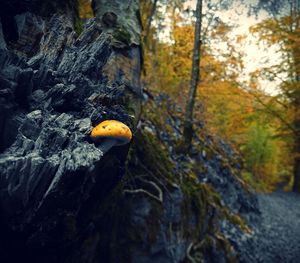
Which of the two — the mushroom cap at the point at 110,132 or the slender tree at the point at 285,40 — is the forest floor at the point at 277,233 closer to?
the slender tree at the point at 285,40

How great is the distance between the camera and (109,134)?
91.3 inches

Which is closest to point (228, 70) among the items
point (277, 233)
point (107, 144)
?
point (277, 233)

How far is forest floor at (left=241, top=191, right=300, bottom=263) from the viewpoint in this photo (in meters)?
7.34

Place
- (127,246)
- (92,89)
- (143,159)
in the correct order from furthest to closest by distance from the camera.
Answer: (143,159), (127,246), (92,89)

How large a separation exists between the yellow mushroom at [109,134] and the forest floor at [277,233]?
19.6ft

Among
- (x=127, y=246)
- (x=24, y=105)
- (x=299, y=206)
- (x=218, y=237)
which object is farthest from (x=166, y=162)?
(x=299, y=206)

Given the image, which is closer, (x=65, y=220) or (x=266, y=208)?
(x=65, y=220)

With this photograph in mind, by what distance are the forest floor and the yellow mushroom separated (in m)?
5.98

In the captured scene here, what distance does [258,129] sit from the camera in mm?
18031

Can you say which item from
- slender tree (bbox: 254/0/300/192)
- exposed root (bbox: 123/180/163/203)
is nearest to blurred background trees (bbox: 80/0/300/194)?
slender tree (bbox: 254/0/300/192)

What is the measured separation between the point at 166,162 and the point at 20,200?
443 cm

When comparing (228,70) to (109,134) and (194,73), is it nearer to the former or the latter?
(194,73)

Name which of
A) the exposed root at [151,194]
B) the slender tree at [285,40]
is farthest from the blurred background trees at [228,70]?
the exposed root at [151,194]

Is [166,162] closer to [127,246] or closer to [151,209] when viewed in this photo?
[151,209]
